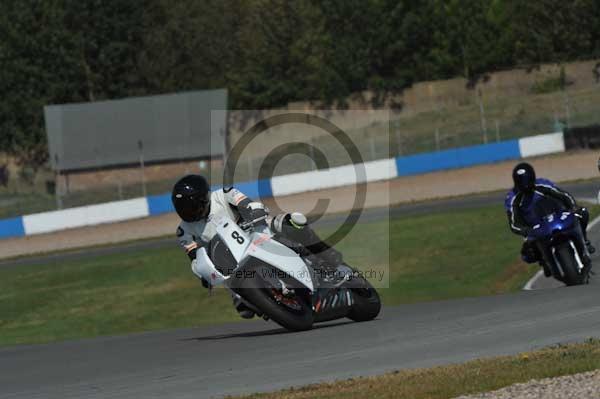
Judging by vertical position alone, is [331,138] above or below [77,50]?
below

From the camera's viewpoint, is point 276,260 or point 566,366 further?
point 276,260

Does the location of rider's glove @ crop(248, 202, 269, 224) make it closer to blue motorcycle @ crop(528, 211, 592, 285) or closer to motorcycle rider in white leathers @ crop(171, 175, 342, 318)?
motorcycle rider in white leathers @ crop(171, 175, 342, 318)

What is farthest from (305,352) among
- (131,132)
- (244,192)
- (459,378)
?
(131,132)

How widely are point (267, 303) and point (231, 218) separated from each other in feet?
3.36

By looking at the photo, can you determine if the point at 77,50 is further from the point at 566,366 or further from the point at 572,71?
the point at 566,366

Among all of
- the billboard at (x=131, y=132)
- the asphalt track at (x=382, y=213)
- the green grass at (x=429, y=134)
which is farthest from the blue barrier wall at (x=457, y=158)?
the billboard at (x=131, y=132)

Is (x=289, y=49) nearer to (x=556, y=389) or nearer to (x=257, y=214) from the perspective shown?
(x=257, y=214)

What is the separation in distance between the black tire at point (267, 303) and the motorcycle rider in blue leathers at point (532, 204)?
15.1 feet

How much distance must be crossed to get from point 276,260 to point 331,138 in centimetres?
4062

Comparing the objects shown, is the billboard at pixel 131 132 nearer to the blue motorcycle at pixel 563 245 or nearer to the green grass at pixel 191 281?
the green grass at pixel 191 281

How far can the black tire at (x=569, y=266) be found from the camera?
50.5 feet

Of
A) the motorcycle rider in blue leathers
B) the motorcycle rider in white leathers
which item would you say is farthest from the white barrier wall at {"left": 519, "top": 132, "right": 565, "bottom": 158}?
the motorcycle rider in white leathers

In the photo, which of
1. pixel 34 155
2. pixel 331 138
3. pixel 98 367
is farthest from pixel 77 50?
pixel 98 367

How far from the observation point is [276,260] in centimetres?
1154
